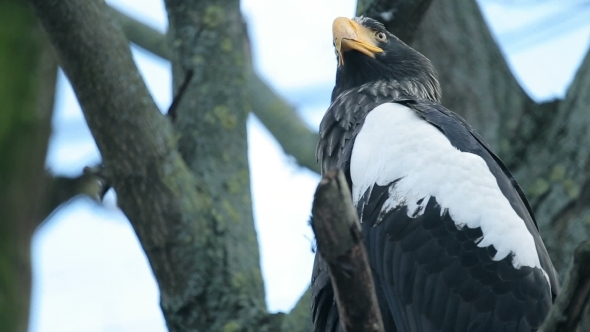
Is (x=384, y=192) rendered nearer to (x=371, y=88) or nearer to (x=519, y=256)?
(x=519, y=256)

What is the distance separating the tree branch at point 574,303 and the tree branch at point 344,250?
547 mm

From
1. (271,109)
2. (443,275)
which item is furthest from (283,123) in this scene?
(443,275)

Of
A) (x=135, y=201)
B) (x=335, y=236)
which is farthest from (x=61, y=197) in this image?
(x=335, y=236)

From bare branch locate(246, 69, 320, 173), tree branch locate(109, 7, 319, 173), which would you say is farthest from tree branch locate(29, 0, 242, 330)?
tree branch locate(109, 7, 319, 173)

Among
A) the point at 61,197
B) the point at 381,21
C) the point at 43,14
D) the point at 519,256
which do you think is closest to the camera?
the point at 519,256

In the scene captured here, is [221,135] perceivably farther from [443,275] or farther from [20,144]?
[443,275]

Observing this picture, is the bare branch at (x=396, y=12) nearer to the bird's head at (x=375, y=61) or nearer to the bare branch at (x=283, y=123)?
the bird's head at (x=375, y=61)

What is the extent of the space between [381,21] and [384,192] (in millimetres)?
1454

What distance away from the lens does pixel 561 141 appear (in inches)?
228

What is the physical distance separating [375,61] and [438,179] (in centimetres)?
151

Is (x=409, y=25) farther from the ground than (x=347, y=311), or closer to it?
farther from the ground

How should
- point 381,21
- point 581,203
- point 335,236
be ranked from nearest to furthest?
point 335,236 < point 381,21 < point 581,203

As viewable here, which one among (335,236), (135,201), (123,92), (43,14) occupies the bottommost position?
(335,236)

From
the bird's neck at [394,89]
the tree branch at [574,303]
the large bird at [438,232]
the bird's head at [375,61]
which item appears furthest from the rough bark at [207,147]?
the tree branch at [574,303]
